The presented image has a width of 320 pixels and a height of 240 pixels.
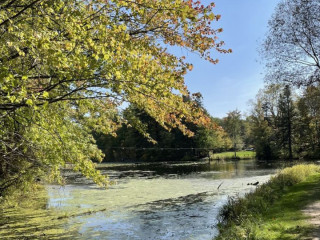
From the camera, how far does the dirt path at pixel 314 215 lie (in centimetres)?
735

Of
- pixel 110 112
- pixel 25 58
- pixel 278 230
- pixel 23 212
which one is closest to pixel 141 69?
pixel 25 58

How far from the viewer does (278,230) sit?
8.22m

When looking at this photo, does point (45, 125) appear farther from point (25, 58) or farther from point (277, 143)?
point (277, 143)

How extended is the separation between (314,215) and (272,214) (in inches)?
55.2

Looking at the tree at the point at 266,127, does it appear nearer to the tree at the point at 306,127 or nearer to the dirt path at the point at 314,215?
the tree at the point at 306,127

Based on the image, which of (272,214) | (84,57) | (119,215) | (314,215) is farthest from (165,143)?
(84,57)

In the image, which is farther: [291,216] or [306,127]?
[306,127]

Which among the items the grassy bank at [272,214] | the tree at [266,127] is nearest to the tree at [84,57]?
the grassy bank at [272,214]

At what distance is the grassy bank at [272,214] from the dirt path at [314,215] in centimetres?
19

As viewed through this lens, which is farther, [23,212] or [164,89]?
[23,212]

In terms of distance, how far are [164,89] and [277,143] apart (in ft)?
183

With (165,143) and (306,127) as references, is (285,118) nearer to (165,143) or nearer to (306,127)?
(306,127)

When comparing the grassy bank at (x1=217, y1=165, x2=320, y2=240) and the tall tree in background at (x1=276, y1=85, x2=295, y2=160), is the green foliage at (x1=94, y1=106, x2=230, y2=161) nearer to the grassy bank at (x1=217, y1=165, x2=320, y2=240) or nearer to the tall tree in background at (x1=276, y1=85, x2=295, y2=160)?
the tall tree in background at (x1=276, y1=85, x2=295, y2=160)

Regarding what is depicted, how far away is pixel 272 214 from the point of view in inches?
418
